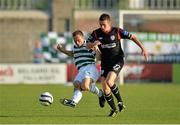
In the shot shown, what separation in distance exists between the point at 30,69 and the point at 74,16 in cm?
1295

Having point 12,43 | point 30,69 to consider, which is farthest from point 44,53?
point 12,43

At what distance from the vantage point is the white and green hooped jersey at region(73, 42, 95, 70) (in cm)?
1756

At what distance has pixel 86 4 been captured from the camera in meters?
52.5

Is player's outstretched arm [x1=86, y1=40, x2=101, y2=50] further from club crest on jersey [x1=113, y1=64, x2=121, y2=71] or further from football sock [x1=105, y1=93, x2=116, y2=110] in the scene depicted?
football sock [x1=105, y1=93, x2=116, y2=110]

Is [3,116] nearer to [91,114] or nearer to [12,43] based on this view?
[91,114]

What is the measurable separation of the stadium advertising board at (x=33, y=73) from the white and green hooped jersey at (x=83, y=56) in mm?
20539

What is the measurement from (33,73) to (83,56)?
68.9 ft

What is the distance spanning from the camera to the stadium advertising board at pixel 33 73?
38250 millimetres

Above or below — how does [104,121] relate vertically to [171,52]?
above

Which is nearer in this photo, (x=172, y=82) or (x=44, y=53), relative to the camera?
(x=172, y=82)

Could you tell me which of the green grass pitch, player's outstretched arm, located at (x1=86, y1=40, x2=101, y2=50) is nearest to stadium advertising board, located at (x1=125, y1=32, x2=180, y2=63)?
the green grass pitch

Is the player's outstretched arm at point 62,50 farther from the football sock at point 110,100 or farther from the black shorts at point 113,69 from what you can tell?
the football sock at point 110,100

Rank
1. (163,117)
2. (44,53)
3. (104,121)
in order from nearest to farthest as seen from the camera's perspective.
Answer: (104,121), (163,117), (44,53)

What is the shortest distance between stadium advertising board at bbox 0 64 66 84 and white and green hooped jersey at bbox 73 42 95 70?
2054cm
